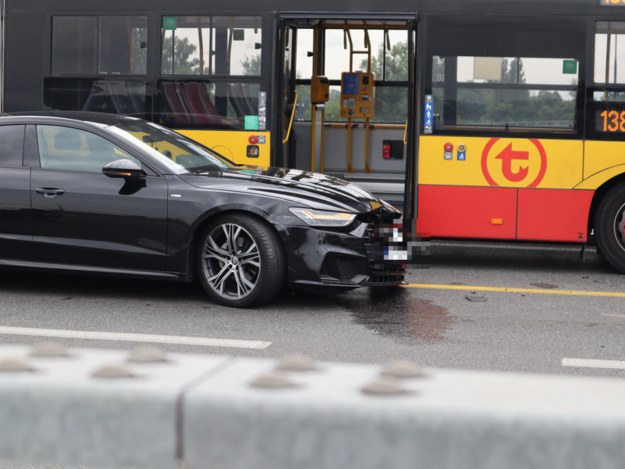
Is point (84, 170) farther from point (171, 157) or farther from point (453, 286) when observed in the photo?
point (453, 286)

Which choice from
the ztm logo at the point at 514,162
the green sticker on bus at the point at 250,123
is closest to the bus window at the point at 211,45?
the green sticker on bus at the point at 250,123

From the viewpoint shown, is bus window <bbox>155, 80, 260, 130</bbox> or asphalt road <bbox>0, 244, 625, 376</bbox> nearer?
asphalt road <bbox>0, 244, 625, 376</bbox>

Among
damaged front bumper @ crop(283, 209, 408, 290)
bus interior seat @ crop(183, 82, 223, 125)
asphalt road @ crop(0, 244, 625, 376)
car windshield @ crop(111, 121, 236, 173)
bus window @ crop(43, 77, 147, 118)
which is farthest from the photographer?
bus window @ crop(43, 77, 147, 118)

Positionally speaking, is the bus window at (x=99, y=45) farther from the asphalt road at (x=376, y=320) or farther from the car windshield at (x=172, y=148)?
the asphalt road at (x=376, y=320)

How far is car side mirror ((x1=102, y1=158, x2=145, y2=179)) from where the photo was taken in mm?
7562

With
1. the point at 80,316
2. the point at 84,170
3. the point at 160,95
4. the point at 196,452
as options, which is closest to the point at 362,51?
the point at 160,95

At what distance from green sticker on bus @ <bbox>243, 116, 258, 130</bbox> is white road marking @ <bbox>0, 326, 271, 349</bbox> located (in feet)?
13.0

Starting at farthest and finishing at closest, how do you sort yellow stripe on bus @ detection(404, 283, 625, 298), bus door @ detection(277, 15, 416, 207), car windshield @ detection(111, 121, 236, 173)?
bus door @ detection(277, 15, 416, 207), yellow stripe on bus @ detection(404, 283, 625, 298), car windshield @ detection(111, 121, 236, 173)

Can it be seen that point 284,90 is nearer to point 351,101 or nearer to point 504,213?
point 504,213

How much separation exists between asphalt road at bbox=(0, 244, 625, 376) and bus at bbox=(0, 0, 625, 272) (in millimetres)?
703

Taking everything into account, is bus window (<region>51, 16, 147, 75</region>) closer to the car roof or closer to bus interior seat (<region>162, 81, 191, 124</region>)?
bus interior seat (<region>162, 81, 191, 124</region>)

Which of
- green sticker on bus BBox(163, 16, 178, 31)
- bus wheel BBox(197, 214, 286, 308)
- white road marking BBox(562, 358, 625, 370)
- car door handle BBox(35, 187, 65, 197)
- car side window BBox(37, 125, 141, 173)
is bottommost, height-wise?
white road marking BBox(562, 358, 625, 370)

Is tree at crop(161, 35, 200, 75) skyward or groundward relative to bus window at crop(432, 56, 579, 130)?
skyward

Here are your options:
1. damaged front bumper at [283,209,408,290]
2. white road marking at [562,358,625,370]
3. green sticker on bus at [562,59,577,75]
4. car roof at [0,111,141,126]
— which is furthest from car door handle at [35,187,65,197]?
green sticker on bus at [562,59,577,75]
